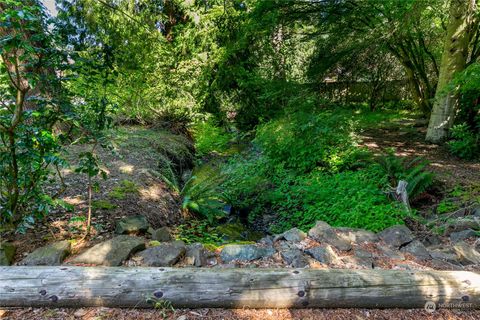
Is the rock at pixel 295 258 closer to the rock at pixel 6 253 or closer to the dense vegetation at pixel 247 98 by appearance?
the dense vegetation at pixel 247 98

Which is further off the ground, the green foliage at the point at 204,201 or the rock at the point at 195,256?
the green foliage at the point at 204,201

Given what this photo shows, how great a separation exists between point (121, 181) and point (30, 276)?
2.42 meters

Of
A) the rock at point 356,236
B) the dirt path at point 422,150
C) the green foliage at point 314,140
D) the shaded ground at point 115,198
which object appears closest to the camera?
the shaded ground at point 115,198

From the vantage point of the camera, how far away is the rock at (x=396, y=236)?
307cm

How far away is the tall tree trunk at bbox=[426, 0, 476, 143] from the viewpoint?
5863 millimetres

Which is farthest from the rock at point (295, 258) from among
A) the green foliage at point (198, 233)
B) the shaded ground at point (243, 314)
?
the green foliage at point (198, 233)

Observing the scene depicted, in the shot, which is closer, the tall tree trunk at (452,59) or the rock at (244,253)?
the rock at (244,253)

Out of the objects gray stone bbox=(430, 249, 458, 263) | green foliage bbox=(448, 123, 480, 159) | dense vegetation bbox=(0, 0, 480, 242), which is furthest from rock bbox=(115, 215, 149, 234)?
green foliage bbox=(448, 123, 480, 159)

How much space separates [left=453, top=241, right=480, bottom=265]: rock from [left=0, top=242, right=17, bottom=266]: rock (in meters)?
3.84

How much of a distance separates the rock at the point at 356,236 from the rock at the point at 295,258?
672 mm

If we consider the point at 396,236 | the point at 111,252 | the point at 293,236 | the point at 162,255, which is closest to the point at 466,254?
the point at 396,236

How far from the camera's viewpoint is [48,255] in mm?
2258

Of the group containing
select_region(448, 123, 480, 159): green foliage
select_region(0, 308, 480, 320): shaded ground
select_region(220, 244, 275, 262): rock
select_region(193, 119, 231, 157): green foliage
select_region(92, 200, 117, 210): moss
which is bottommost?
select_region(0, 308, 480, 320): shaded ground

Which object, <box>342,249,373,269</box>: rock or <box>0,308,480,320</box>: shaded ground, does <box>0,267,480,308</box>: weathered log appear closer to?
<box>0,308,480,320</box>: shaded ground
